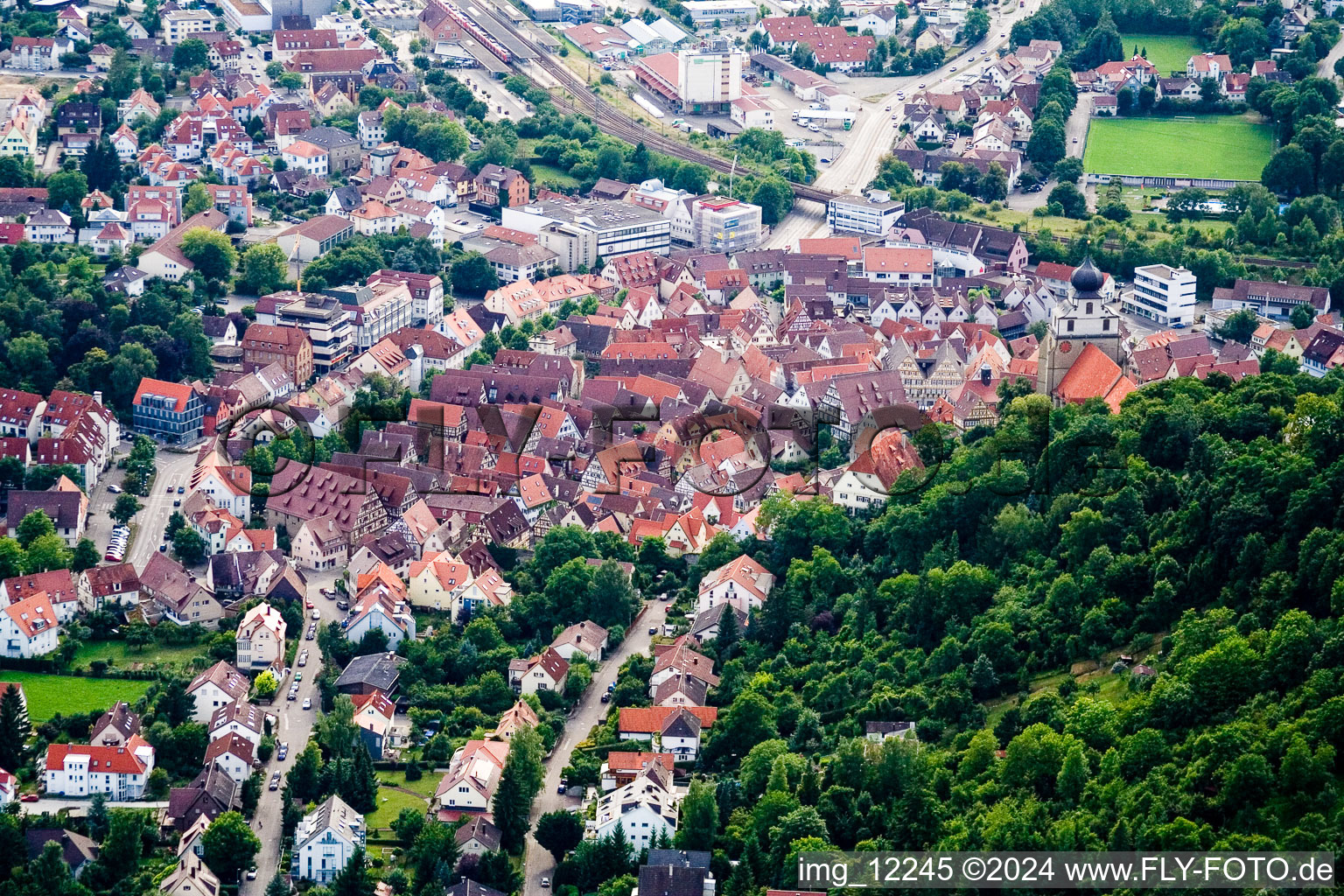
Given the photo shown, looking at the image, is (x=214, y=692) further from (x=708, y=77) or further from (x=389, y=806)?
(x=708, y=77)

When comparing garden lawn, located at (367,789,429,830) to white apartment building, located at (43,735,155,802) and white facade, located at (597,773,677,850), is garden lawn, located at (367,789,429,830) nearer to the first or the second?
white facade, located at (597,773,677,850)

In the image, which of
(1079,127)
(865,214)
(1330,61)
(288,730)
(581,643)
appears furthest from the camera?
(1330,61)

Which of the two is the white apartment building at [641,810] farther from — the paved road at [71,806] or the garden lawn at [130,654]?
the garden lawn at [130,654]

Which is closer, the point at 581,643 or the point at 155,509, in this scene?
the point at 581,643

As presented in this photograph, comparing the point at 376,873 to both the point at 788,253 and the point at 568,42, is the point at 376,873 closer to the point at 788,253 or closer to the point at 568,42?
the point at 788,253

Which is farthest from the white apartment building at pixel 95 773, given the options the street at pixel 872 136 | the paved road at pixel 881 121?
the paved road at pixel 881 121

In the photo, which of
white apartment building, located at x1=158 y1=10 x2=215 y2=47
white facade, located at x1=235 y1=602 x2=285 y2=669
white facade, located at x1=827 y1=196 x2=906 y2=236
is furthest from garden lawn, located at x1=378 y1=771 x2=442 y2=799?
white apartment building, located at x1=158 y1=10 x2=215 y2=47

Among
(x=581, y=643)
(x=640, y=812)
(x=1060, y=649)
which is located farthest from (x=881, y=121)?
(x=640, y=812)
